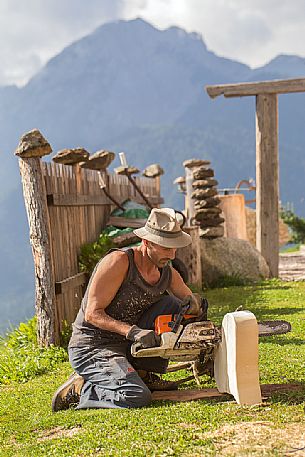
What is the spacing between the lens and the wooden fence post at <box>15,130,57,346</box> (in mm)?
6730

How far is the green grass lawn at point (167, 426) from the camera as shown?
10.7 ft

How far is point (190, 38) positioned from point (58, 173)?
5988 inches

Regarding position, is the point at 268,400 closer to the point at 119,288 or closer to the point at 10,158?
the point at 119,288

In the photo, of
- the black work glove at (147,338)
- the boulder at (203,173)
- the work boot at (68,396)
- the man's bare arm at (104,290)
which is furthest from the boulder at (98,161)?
the black work glove at (147,338)

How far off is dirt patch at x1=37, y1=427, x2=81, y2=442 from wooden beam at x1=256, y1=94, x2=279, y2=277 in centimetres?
942

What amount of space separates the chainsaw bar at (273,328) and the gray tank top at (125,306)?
2.83 ft

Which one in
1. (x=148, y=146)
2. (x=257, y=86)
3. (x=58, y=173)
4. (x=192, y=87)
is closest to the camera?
(x=58, y=173)

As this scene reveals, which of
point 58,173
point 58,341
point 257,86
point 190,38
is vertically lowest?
point 58,341

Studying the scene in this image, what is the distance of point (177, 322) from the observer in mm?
4188

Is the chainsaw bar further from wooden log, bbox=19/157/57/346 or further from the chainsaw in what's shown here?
wooden log, bbox=19/157/57/346

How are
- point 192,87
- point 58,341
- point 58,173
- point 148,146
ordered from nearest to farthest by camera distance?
point 58,341
point 58,173
point 148,146
point 192,87

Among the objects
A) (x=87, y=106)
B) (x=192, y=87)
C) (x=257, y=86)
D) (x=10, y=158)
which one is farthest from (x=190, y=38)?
(x=257, y=86)

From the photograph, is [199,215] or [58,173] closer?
[58,173]

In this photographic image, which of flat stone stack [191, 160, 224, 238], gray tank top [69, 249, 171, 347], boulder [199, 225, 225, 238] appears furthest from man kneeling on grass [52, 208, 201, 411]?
flat stone stack [191, 160, 224, 238]
